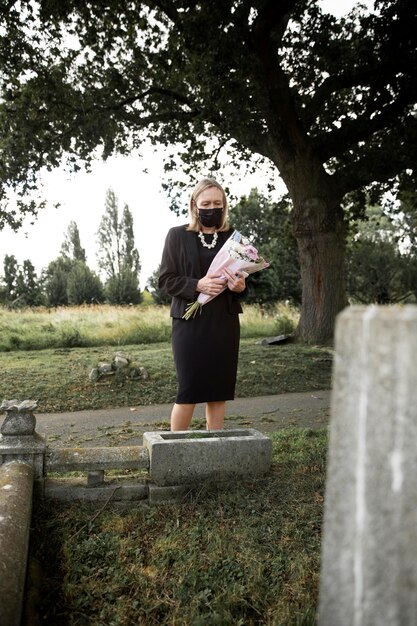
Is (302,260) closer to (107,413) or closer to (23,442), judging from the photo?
(107,413)

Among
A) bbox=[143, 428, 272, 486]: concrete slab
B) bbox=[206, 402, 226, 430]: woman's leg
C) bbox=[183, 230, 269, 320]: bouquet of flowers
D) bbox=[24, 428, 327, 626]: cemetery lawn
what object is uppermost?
bbox=[183, 230, 269, 320]: bouquet of flowers

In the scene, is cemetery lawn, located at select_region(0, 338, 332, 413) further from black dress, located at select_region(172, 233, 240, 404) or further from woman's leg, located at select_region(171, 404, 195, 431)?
black dress, located at select_region(172, 233, 240, 404)

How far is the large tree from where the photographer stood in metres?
10.2

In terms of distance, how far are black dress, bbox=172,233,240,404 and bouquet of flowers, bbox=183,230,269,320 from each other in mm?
82

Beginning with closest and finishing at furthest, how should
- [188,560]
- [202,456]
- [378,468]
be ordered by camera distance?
[378,468] → [188,560] → [202,456]

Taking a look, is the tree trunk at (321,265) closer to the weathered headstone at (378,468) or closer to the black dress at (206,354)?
the black dress at (206,354)

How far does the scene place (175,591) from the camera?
251 centimetres

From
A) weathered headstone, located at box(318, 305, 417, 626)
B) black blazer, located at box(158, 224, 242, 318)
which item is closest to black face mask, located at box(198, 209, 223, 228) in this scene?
black blazer, located at box(158, 224, 242, 318)

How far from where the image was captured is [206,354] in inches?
155

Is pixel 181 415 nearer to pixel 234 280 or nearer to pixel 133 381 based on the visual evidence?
pixel 234 280

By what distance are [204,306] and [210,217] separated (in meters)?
0.68

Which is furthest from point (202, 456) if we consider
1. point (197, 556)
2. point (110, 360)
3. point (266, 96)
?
point (266, 96)

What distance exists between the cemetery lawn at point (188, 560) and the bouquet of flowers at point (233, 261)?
132 centimetres

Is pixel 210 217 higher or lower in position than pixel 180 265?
higher
